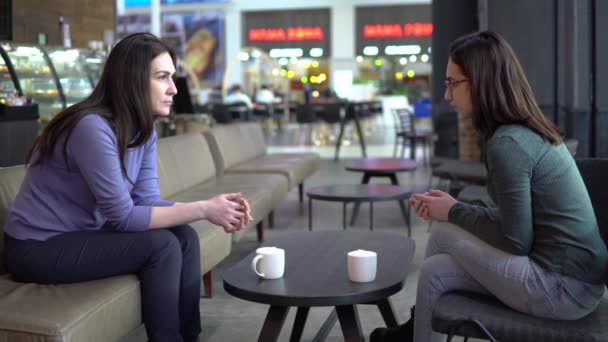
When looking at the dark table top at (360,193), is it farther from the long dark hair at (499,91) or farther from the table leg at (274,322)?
the long dark hair at (499,91)

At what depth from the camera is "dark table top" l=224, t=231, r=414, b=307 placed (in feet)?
7.94

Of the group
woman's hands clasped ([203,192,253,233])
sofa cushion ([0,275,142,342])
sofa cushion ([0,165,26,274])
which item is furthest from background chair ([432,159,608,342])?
sofa cushion ([0,165,26,274])

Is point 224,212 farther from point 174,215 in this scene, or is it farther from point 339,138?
point 339,138

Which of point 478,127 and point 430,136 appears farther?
point 430,136

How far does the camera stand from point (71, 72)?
6.96 m

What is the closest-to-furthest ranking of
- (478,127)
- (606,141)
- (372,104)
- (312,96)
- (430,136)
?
(478,127) < (606,141) < (430,136) < (372,104) < (312,96)

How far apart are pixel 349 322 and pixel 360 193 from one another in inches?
105

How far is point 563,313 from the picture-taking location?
2.13 m

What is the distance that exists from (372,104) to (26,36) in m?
10.6

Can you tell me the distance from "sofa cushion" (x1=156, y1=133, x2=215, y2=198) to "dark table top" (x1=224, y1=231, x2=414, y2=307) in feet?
5.37

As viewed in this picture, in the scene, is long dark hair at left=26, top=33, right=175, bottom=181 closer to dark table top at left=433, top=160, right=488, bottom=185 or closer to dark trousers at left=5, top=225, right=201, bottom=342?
dark trousers at left=5, top=225, right=201, bottom=342

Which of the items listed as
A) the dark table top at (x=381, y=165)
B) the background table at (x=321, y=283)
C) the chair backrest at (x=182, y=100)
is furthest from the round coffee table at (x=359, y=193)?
the chair backrest at (x=182, y=100)

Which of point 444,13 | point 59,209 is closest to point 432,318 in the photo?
point 59,209

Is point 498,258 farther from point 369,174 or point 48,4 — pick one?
point 48,4
